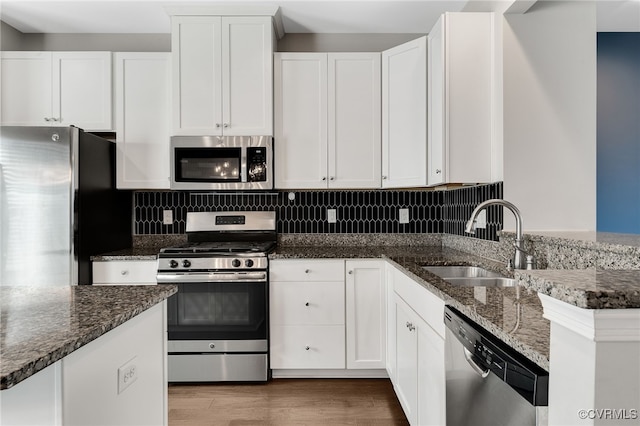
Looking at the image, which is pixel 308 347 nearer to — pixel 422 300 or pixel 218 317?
pixel 218 317

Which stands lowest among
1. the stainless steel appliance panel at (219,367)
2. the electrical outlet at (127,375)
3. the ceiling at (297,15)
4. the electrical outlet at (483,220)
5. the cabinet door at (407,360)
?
the stainless steel appliance panel at (219,367)

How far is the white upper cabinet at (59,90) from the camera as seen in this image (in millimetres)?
2865

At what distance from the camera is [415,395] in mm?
1850

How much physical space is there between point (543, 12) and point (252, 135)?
1.88m

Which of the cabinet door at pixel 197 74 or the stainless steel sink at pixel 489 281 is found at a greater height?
the cabinet door at pixel 197 74

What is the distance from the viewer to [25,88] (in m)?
2.87

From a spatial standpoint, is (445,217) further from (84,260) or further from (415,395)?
(84,260)

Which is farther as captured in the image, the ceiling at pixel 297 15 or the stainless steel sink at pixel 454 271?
the ceiling at pixel 297 15

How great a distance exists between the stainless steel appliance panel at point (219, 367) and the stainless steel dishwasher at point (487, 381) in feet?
5.16

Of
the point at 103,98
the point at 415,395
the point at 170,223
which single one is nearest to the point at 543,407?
the point at 415,395

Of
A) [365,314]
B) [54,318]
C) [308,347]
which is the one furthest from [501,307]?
[308,347]

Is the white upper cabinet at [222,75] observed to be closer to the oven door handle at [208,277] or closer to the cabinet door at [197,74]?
the cabinet door at [197,74]

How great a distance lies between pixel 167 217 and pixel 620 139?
3538 millimetres

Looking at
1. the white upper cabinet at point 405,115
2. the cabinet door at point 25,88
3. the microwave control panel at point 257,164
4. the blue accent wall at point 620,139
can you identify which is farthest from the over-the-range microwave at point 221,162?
the blue accent wall at point 620,139
